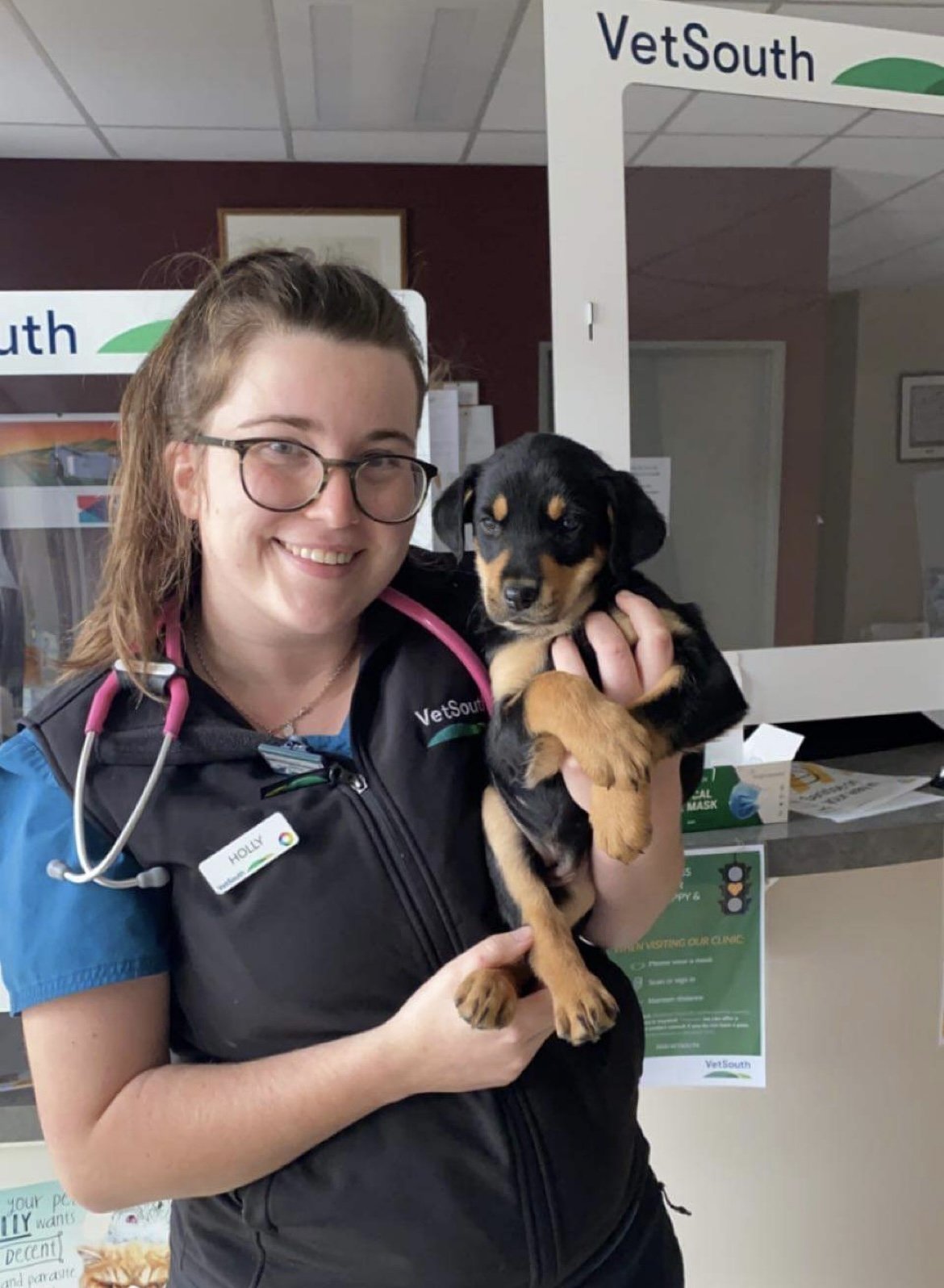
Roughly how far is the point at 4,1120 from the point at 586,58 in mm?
1428

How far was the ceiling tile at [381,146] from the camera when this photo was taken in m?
3.21

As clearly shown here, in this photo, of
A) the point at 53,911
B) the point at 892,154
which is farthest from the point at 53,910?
the point at 892,154

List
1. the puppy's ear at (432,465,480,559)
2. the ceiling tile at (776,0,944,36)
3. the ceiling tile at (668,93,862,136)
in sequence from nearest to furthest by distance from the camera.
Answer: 1. the puppy's ear at (432,465,480,559)
2. the ceiling tile at (668,93,862,136)
3. the ceiling tile at (776,0,944,36)

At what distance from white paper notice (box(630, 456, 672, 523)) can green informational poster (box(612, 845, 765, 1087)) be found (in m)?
0.55

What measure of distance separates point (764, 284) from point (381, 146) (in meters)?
2.33

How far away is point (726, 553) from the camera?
1.38 meters

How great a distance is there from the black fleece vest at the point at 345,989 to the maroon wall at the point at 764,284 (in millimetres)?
786

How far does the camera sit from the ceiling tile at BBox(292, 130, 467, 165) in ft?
10.5

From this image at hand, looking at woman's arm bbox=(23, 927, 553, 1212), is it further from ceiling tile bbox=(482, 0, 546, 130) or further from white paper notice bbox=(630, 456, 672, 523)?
ceiling tile bbox=(482, 0, 546, 130)

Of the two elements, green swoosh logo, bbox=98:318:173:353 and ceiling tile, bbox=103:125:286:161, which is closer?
green swoosh logo, bbox=98:318:173:353

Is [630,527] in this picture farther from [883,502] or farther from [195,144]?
[195,144]

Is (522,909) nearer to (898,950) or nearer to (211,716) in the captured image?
(211,716)

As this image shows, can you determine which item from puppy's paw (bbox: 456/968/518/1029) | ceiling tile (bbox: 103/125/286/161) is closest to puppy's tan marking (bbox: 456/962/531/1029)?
puppy's paw (bbox: 456/968/518/1029)

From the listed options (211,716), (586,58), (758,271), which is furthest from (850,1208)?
(586,58)
